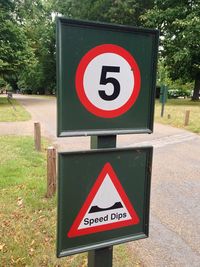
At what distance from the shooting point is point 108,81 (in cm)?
187

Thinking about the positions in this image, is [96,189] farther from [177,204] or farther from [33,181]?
[33,181]

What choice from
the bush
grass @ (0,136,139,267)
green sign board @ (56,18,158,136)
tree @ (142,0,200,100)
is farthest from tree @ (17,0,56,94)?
green sign board @ (56,18,158,136)

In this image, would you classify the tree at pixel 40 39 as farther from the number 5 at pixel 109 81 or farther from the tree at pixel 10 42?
the number 5 at pixel 109 81

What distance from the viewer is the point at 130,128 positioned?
1.96 metres

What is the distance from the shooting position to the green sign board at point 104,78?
1744 millimetres

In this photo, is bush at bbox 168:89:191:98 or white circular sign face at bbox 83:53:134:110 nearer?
white circular sign face at bbox 83:53:134:110

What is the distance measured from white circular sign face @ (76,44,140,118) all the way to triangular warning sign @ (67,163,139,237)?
0.34 meters

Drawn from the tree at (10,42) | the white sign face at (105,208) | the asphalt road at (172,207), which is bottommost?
the asphalt road at (172,207)

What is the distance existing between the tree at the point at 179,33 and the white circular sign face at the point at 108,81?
2272 centimetres

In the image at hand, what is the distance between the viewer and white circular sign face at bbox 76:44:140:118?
1.79 meters

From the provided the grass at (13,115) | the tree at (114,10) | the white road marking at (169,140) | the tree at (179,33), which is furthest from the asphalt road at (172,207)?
the tree at (114,10)

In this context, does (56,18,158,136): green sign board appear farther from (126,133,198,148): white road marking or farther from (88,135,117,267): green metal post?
(126,133,198,148): white road marking

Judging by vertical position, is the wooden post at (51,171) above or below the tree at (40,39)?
below

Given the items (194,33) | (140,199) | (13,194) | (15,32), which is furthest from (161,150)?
(15,32)
